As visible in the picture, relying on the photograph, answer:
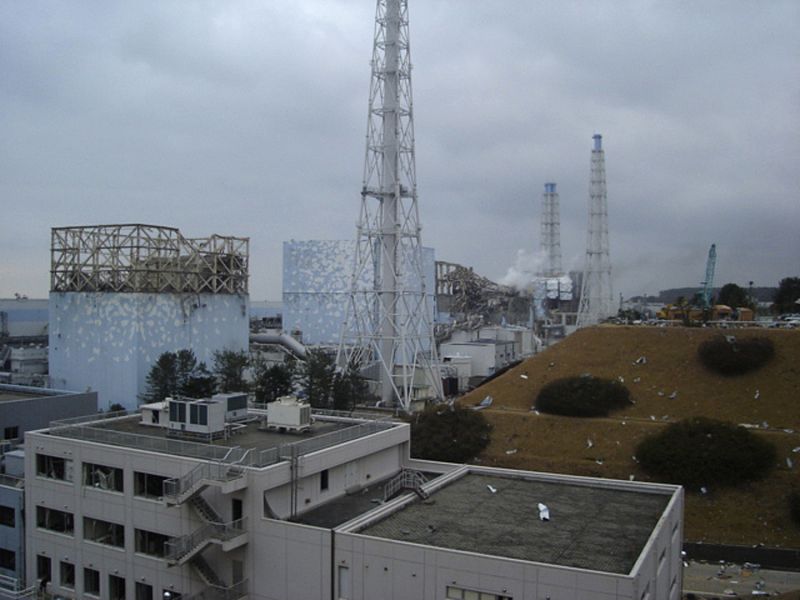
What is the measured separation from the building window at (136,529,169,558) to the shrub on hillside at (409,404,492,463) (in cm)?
1411

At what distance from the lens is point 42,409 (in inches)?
985

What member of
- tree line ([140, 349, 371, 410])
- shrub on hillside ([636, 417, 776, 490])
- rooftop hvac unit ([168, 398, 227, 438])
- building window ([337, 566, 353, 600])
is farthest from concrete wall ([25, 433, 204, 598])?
shrub on hillside ([636, 417, 776, 490])

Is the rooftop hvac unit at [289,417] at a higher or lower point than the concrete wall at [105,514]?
higher

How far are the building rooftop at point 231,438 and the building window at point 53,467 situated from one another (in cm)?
62

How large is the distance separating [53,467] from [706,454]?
2028 centimetres

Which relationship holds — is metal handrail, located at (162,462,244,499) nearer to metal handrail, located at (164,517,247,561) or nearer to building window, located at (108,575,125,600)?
metal handrail, located at (164,517,247,561)

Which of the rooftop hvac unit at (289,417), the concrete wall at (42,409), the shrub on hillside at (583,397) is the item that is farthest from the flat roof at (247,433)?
the shrub on hillside at (583,397)

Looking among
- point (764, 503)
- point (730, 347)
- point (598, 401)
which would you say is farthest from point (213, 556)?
point (730, 347)

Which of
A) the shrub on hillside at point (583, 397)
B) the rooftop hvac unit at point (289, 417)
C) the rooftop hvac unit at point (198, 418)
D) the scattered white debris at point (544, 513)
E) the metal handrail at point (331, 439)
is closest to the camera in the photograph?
the scattered white debris at point (544, 513)

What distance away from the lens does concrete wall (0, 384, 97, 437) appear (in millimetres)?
24117

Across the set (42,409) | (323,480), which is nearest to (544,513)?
(323,480)

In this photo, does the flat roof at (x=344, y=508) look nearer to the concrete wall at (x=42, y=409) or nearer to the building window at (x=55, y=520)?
the building window at (x=55, y=520)

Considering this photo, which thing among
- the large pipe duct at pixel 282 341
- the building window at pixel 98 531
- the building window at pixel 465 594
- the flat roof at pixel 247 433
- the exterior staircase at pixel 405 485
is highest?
the large pipe duct at pixel 282 341

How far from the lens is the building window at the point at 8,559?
60.8ft
